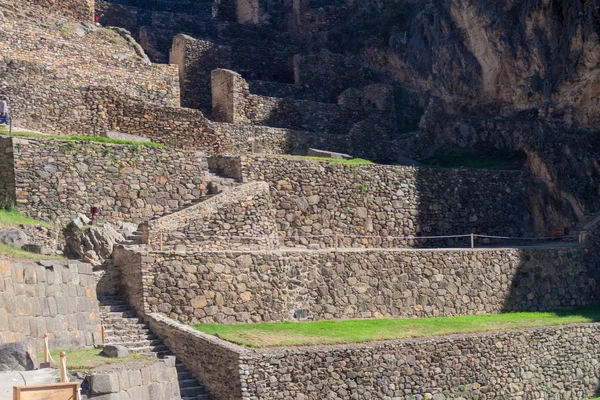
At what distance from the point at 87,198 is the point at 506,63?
19.3m

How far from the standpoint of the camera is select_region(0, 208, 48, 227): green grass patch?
25000mm

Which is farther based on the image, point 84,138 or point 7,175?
point 84,138

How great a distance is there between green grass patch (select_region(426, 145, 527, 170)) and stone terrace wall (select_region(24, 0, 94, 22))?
1418 centimetres

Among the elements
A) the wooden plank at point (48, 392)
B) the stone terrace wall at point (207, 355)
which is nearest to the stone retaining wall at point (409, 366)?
the stone terrace wall at point (207, 355)

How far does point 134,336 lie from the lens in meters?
22.9

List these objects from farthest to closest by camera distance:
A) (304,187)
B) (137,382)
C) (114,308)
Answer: (304,187)
(114,308)
(137,382)

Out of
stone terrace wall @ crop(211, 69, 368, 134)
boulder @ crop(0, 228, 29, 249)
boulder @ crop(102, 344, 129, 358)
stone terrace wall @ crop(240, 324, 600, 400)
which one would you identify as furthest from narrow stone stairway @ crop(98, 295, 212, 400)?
stone terrace wall @ crop(211, 69, 368, 134)

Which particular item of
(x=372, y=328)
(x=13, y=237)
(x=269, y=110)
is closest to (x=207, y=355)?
(x=13, y=237)

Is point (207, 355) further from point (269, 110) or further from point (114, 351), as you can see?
point (269, 110)

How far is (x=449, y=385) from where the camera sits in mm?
24859

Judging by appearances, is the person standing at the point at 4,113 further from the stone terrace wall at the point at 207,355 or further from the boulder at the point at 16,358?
the boulder at the point at 16,358

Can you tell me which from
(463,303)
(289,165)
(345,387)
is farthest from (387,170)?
(345,387)

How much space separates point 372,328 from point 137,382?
380 inches

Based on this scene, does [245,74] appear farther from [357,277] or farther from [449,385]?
[449,385]
